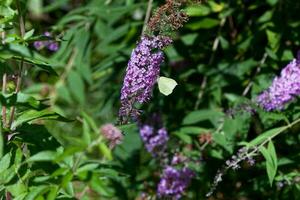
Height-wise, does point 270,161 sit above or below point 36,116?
below

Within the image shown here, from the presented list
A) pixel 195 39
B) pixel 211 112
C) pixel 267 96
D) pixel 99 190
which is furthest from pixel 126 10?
pixel 99 190

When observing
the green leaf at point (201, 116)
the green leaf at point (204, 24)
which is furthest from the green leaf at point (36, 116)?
the green leaf at point (204, 24)

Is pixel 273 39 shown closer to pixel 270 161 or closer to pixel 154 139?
pixel 154 139

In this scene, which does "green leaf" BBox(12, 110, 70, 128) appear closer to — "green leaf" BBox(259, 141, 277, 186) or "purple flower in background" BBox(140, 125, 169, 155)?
"green leaf" BBox(259, 141, 277, 186)

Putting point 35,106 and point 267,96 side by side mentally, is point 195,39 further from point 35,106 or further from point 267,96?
point 35,106

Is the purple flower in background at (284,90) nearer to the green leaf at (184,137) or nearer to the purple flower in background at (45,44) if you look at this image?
the green leaf at (184,137)

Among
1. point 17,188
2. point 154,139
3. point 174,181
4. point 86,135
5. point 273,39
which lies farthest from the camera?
point 273,39

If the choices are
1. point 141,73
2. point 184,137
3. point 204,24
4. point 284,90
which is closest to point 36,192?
point 141,73

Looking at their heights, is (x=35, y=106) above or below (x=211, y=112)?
above
